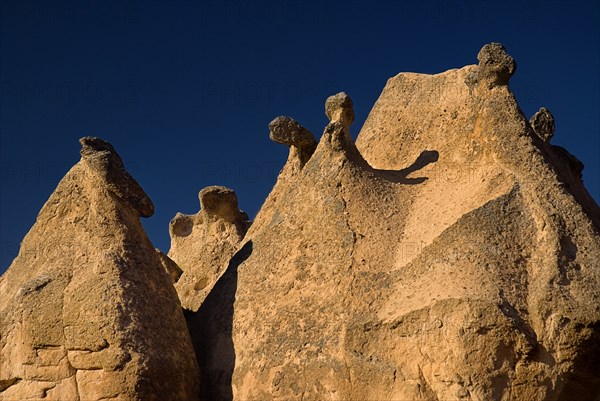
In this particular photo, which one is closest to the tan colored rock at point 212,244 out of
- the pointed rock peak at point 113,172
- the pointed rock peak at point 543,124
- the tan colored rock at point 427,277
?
the tan colored rock at point 427,277

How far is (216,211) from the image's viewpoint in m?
11.6

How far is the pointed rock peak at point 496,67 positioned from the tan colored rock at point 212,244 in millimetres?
4042

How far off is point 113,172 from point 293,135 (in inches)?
96.9

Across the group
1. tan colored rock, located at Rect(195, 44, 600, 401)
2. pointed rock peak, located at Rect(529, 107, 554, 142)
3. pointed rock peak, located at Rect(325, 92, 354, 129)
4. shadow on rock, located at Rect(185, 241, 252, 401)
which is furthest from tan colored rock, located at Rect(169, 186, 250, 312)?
pointed rock peak, located at Rect(529, 107, 554, 142)

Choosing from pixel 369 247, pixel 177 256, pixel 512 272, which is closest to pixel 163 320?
pixel 369 247

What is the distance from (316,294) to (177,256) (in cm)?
606

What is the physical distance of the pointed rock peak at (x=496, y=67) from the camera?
349 inches

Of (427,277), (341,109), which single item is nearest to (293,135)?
(341,109)

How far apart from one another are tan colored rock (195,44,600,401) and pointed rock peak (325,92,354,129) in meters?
0.06

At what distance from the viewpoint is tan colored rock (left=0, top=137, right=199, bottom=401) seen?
7.64 meters

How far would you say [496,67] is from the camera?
8875 millimetres

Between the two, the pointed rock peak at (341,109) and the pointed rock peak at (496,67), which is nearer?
the pointed rock peak at (496,67)

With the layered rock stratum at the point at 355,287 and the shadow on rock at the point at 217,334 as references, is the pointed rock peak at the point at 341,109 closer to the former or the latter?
the layered rock stratum at the point at 355,287

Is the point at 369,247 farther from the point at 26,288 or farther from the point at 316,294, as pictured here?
the point at 26,288
